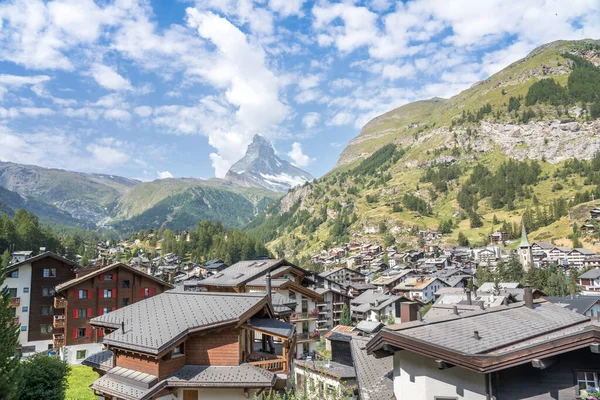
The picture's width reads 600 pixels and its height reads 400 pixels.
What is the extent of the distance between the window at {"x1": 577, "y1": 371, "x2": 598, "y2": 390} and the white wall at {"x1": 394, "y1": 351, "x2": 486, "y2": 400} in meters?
2.26

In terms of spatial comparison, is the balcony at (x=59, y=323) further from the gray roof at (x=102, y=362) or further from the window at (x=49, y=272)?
the gray roof at (x=102, y=362)

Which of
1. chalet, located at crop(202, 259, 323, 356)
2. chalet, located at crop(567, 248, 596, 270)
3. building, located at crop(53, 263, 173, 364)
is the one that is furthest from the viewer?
chalet, located at crop(567, 248, 596, 270)

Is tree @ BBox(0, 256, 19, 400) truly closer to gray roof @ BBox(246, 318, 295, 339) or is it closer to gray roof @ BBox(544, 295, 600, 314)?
gray roof @ BBox(246, 318, 295, 339)

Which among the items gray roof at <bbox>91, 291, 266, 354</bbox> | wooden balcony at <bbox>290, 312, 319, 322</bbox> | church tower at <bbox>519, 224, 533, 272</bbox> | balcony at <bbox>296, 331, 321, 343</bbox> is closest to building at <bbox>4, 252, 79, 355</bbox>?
wooden balcony at <bbox>290, 312, 319, 322</bbox>

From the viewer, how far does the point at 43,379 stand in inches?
832

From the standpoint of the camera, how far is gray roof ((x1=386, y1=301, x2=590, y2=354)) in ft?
34.3

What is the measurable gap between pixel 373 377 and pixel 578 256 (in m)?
145

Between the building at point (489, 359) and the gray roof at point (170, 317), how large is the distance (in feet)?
24.0

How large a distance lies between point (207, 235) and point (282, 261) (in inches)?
5719

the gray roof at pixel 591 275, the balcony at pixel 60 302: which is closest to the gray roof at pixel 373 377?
the balcony at pixel 60 302

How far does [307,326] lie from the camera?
4516 centimetres

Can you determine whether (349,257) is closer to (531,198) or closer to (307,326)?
(531,198)

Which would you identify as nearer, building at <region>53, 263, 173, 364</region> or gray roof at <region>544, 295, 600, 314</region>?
building at <region>53, 263, 173, 364</region>

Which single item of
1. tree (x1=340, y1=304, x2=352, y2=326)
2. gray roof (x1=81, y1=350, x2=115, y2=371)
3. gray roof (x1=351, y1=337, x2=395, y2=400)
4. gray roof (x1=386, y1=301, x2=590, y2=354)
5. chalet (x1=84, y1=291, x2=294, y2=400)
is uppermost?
gray roof (x1=386, y1=301, x2=590, y2=354)
